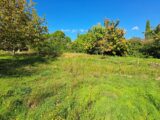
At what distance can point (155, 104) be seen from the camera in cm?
712

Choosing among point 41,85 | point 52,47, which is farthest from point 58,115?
point 52,47

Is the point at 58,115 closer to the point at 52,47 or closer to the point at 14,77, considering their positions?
the point at 14,77

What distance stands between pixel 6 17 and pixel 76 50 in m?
21.5

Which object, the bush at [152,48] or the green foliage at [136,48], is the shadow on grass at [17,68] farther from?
the bush at [152,48]

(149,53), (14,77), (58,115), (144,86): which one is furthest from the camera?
(149,53)

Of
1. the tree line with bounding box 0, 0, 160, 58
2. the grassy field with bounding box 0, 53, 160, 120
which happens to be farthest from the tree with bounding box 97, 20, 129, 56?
the grassy field with bounding box 0, 53, 160, 120

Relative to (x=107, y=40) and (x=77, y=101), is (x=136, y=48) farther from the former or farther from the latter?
(x=77, y=101)

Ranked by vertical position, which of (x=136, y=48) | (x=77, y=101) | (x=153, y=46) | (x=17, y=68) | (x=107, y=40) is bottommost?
(x=77, y=101)

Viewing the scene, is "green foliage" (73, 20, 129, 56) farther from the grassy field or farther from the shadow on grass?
the grassy field

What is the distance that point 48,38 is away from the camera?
28938mm

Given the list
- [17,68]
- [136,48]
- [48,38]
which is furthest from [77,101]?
[136,48]

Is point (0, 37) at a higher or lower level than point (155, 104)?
higher

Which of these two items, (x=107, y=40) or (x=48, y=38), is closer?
(x=107, y=40)

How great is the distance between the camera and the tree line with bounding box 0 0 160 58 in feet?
39.9
